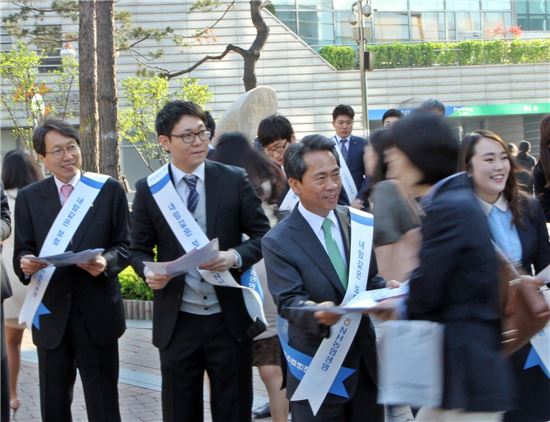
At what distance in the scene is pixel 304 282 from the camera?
427cm

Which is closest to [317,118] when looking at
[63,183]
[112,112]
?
[112,112]

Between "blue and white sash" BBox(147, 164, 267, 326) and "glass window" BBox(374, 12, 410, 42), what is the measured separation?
3909cm

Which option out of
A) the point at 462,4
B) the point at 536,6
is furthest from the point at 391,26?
the point at 536,6

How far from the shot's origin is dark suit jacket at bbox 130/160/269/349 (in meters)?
4.99

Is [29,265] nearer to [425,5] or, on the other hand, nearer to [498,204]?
[498,204]

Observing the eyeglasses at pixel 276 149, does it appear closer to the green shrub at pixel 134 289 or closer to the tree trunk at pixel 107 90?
the green shrub at pixel 134 289

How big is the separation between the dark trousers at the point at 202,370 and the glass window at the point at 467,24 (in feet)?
135

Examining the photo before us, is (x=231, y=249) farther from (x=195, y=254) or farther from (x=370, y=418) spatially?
(x=370, y=418)

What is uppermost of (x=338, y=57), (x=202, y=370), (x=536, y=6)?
(x=536, y=6)

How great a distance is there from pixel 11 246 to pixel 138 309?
3.92m

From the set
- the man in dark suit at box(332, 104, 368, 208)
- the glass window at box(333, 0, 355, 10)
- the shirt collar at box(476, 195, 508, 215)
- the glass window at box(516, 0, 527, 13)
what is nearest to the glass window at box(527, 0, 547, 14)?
the glass window at box(516, 0, 527, 13)

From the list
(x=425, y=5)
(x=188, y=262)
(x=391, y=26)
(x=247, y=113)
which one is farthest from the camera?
(x=425, y=5)

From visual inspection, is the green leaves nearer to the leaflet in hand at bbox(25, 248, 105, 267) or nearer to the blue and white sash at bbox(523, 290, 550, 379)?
the leaflet in hand at bbox(25, 248, 105, 267)

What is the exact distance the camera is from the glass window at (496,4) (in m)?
44.2
